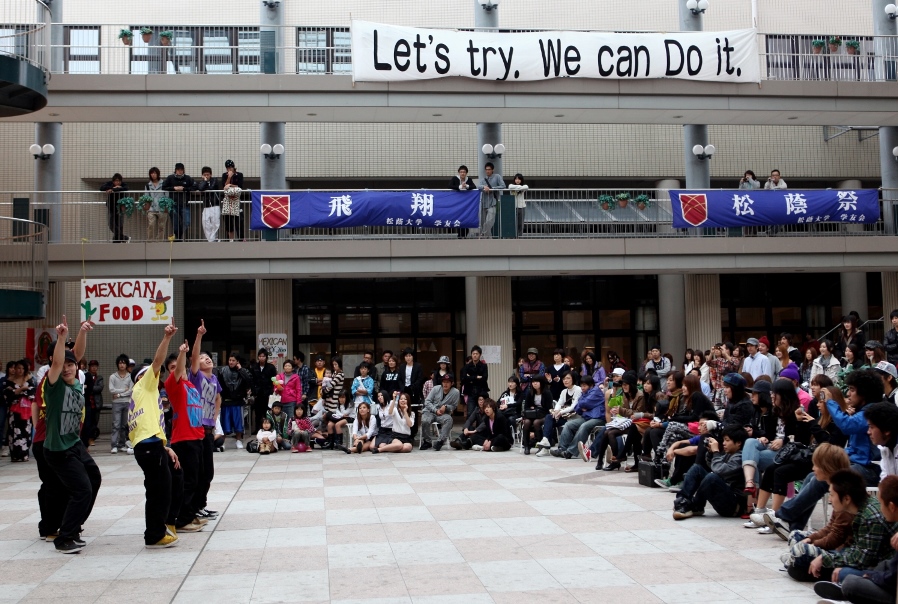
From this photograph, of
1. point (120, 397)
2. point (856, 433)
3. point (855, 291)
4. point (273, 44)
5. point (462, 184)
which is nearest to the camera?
point (856, 433)

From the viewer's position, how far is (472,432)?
59.3 feet

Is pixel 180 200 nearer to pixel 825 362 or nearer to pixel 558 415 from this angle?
pixel 558 415

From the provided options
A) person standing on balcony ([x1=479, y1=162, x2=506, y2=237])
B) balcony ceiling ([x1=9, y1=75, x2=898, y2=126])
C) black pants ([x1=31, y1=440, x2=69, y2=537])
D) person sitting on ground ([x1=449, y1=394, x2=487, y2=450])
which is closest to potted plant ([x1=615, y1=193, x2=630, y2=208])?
balcony ceiling ([x1=9, y1=75, x2=898, y2=126])

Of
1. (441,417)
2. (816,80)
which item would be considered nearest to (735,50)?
(816,80)

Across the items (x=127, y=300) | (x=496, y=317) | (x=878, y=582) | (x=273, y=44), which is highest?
(x=273, y=44)

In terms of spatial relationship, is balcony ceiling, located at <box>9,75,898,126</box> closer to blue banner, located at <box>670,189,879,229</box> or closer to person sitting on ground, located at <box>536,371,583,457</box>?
blue banner, located at <box>670,189,879,229</box>

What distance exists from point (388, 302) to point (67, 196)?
345 inches

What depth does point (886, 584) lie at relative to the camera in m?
6.30

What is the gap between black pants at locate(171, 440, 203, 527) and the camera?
9550 millimetres

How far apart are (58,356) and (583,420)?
9.64 m

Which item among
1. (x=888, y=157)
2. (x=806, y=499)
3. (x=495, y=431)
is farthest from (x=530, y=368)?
(x=888, y=157)

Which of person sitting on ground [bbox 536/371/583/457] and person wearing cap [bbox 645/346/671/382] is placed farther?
person wearing cap [bbox 645/346/671/382]

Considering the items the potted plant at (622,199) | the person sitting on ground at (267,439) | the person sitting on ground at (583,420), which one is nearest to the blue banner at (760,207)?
the potted plant at (622,199)

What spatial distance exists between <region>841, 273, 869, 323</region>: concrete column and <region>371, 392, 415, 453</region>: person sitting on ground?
14232 millimetres
